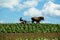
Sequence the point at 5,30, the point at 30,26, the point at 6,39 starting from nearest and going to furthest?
the point at 6,39, the point at 5,30, the point at 30,26

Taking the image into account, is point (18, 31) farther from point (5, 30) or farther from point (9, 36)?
point (9, 36)

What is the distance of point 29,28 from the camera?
113 feet

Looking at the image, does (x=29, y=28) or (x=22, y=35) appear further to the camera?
(x=29, y=28)

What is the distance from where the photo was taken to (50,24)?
3641 centimetres

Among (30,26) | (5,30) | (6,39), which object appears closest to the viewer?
(6,39)

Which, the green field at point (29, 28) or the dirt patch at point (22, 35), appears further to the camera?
the green field at point (29, 28)

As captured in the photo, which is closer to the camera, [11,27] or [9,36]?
[9,36]

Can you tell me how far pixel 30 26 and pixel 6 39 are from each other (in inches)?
278

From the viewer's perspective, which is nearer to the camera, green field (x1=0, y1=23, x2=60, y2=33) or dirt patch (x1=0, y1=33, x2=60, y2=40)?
dirt patch (x1=0, y1=33, x2=60, y2=40)

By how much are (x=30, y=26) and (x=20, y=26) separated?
1489 mm

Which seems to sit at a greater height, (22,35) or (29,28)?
(29,28)

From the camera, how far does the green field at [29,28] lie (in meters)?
32.4

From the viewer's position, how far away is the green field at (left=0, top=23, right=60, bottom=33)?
32.4 metres

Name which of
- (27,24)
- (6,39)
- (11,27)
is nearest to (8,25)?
(11,27)
